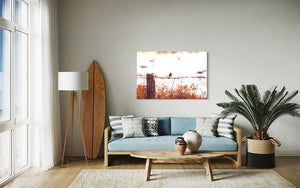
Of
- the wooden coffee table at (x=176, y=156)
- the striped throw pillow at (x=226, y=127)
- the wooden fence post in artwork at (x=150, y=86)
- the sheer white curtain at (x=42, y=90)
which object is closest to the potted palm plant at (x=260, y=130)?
the striped throw pillow at (x=226, y=127)

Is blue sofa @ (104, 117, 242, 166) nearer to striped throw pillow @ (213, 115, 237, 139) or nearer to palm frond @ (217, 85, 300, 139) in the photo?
striped throw pillow @ (213, 115, 237, 139)

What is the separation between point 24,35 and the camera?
4.39 metres

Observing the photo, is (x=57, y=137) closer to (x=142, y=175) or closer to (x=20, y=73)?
(x=20, y=73)

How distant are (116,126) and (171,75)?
54.9 inches

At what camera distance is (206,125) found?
4805mm

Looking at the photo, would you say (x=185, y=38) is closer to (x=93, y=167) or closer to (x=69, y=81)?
(x=69, y=81)

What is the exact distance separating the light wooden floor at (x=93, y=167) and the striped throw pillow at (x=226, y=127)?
475 mm

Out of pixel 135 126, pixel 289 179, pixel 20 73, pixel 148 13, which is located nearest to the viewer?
pixel 289 179

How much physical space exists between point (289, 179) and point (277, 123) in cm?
164

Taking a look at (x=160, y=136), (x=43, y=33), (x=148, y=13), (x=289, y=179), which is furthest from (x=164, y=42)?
(x=289, y=179)

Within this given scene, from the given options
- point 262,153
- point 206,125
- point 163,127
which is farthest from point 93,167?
point 262,153

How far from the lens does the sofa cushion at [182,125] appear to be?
503 cm

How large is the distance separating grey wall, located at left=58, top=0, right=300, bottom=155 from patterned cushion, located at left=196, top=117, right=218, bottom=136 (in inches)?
24.5

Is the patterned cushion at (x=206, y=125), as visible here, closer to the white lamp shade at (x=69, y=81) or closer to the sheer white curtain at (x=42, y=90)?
the white lamp shade at (x=69, y=81)
